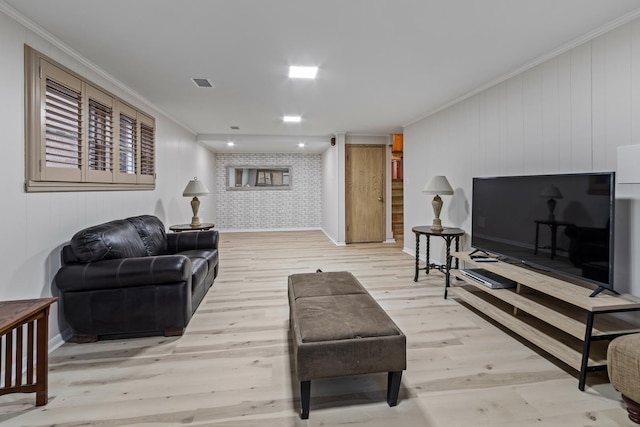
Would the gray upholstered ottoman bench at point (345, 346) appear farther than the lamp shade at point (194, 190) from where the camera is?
No

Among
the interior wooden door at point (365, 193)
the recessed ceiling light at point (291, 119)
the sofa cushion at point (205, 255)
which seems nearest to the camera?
the sofa cushion at point (205, 255)

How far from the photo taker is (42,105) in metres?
2.32

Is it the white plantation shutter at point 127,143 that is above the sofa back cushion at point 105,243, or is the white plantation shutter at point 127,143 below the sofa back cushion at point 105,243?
above

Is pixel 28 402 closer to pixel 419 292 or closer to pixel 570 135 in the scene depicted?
pixel 419 292

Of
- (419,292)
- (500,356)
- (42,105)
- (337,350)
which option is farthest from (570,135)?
(42,105)

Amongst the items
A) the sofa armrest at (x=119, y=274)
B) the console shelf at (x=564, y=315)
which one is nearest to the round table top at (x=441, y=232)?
the console shelf at (x=564, y=315)

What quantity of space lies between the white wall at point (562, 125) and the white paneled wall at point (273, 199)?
518 cm

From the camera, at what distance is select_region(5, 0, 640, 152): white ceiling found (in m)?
2.05

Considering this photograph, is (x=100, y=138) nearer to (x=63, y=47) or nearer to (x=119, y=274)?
(x=63, y=47)

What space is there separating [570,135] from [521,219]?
76cm

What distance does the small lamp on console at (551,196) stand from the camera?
2361 mm

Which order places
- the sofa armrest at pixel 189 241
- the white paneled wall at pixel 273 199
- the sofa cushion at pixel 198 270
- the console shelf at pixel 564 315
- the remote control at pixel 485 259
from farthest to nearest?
the white paneled wall at pixel 273 199, the sofa armrest at pixel 189 241, the remote control at pixel 485 259, the sofa cushion at pixel 198 270, the console shelf at pixel 564 315

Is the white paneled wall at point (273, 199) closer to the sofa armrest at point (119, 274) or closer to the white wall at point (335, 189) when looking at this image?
the white wall at point (335, 189)

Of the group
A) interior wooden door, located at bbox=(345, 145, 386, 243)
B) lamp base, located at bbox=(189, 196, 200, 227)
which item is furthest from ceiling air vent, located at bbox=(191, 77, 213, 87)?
interior wooden door, located at bbox=(345, 145, 386, 243)
